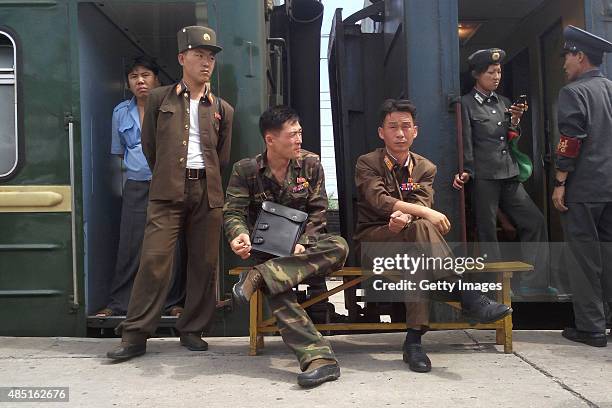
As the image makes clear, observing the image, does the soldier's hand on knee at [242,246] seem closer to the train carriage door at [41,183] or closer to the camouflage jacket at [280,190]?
the camouflage jacket at [280,190]

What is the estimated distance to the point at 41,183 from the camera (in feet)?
12.1

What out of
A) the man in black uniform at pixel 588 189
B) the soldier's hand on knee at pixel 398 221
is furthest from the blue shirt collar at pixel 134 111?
the man in black uniform at pixel 588 189

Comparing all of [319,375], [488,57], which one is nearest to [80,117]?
[319,375]

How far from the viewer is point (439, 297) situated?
3127 mm

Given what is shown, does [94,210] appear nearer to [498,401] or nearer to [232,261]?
[232,261]

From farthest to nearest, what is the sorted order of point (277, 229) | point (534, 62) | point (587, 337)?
1. point (534, 62)
2. point (587, 337)
3. point (277, 229)

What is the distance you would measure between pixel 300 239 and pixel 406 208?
58 centimetres

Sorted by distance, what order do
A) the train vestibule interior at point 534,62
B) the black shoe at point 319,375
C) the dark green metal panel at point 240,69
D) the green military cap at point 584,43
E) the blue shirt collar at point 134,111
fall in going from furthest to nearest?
the train vestibule interior at point 534,62 → the blue shirt collar at point 134,111 → the dark green metal panel at point 240,69 → the green military cap at point 584,43 → the black shoe at point 319,375

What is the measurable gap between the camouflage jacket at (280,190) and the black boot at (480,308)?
86cm

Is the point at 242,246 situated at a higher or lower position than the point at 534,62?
lower

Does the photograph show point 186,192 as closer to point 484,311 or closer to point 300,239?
point 300,239

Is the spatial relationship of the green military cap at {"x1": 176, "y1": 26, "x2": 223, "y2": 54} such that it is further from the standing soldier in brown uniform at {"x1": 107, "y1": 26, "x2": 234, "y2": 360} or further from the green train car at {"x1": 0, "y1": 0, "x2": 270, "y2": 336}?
the green train car at {"x1": 0, "y1": 0, "x2": 270, "y2": 336}

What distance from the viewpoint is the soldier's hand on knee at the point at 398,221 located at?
117 inches

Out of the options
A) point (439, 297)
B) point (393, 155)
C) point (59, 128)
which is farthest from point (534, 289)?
point (59, 128)
